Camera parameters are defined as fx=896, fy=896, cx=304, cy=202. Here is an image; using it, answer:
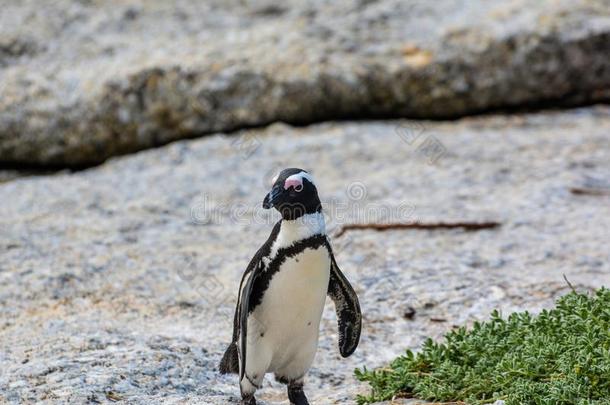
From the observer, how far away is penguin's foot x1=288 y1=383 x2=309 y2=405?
3.53m

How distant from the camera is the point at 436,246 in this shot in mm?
5543

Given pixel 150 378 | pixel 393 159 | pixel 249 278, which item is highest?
pixel 249 278

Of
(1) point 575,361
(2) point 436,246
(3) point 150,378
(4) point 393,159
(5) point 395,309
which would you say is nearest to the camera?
(1) point 575,361

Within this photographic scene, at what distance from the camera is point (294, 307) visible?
3320mm

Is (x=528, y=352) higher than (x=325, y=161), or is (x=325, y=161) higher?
(x=528, y=352)

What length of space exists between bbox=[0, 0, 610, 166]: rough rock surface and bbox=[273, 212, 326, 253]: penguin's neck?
15.4 ft

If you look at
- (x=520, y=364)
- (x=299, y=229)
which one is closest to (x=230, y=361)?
(x=299, y=229)

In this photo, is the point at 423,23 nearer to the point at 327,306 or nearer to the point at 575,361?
the point at 327,306

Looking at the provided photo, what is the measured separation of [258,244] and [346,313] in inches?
90.9

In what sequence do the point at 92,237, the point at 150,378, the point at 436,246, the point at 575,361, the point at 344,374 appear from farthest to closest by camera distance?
the point at 92,237, the point at 436,246, the point at 344,374, the point at 150,378, the point at 575,361

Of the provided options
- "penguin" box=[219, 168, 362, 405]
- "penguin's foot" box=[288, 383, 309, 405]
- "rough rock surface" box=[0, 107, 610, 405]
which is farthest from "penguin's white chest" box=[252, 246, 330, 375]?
"rough rock surface" box=[0, 107, 610, 405]

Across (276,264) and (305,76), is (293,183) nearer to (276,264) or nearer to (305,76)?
(276,264)

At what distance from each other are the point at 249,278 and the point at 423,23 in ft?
18.2

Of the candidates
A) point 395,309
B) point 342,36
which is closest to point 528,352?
point 395,309
